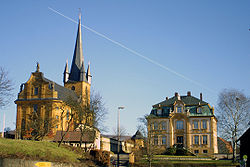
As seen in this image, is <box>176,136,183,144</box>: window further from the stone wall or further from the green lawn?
the stone wall

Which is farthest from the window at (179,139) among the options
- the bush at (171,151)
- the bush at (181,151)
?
the bush at (181,151)

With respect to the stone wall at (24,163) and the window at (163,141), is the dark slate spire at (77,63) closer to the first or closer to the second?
the window at (163,141)

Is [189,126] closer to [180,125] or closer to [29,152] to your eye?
[180,125]

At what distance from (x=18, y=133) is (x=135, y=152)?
26880 mm

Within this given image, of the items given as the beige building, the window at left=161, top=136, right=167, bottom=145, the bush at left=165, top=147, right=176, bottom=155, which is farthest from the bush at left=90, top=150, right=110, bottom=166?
the window at left=161, top=136, right=167, bottom=145

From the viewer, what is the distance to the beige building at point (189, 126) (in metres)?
69.0

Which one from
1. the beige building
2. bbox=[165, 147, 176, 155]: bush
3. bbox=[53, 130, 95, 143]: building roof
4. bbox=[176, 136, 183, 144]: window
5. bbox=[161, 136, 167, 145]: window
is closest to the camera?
bbox=[53, 130, 95, 143]: building roof

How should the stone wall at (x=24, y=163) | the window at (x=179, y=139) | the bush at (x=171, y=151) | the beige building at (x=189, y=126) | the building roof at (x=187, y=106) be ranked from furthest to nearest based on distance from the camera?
the window at (x=179, y=139)
the building roof at (x=187, y=106)
the beige building at (x=189, y=126)
the bush at (x=171, y=151)
the stone wall at (x=24, y=163)

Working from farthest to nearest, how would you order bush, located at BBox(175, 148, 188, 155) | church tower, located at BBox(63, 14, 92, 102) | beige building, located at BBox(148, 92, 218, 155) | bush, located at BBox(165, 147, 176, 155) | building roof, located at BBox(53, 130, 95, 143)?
1. church tower, located at BBox(63, 14, 92, 102)
2. beige building, located at BBox(148, 92, 218, 155)
3. bush, located at BBox(165, 147, 176, 155)
4. bush, located at BBox(175, 148, 188, 155)
5. building roof, located at BBox(53, 130, 95, 143)

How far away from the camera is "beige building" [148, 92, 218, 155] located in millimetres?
69000

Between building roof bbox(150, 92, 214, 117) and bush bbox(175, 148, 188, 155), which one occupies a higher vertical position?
building roof bbox(150, 92, 214, 117)

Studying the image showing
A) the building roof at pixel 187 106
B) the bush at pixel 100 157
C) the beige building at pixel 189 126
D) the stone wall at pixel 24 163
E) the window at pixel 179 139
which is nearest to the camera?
the stone wall at pixel 24 163

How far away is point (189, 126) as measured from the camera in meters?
70.2

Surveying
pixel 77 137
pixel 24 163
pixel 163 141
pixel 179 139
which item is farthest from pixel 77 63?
pixel 24 163
